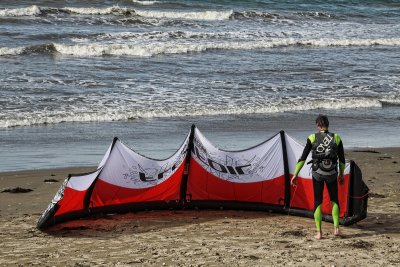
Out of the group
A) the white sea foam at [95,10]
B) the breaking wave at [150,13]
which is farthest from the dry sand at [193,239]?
the white sea foam at [95,10]

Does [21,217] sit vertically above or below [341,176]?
below

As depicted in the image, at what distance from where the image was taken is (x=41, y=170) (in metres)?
14.1

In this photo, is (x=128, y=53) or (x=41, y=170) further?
(x=128, y=53)

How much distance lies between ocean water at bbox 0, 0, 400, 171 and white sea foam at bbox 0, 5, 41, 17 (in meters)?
0.05

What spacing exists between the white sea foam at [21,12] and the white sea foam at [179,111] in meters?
17.6

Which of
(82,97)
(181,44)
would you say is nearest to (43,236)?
(82,97)

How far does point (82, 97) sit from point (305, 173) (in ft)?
33.7

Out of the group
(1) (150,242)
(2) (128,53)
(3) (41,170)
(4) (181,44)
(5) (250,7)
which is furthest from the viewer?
(5) (250,7)

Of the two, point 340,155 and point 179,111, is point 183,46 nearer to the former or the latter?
→ point 179,111

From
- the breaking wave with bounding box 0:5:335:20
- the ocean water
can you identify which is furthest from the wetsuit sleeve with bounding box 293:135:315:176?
the breaking wave with bounding box 0:5:335:20

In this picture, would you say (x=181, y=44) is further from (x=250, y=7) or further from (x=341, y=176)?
(x=341, y=176)

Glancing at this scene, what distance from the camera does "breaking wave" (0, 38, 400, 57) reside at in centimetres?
2820

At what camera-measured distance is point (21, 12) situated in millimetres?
36219

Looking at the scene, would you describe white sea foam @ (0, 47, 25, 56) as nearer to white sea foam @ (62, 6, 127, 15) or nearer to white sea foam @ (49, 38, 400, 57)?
white sea foam @ (49, 38, 400, 57)
